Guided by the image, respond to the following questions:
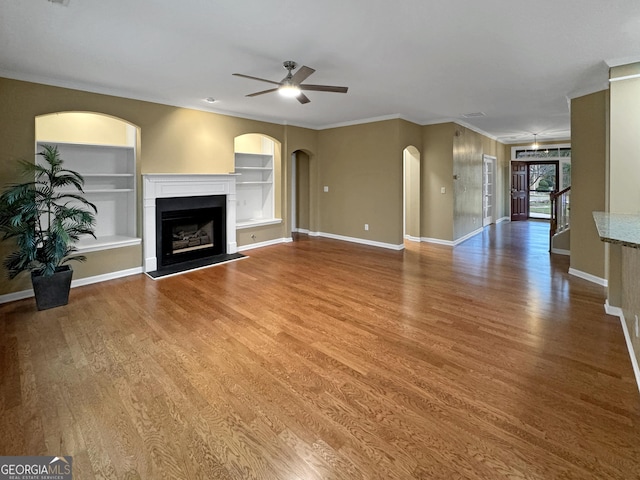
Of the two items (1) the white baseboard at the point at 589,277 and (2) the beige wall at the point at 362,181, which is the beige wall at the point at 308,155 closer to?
(2) the beige wall at the point at 362,181

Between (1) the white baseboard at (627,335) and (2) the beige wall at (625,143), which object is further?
(2) the beige wall at (625,143)

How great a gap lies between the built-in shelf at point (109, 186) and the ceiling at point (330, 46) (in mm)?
915

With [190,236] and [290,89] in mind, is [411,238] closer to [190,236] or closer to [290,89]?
[190,236]

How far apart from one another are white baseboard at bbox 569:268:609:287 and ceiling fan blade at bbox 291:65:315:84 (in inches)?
176

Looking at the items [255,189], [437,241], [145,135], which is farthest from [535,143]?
[145,135]

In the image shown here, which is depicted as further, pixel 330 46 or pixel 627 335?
pixel 330 46

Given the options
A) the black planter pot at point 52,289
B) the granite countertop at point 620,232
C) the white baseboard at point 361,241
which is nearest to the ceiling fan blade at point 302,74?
the granite countertop at point 620,232

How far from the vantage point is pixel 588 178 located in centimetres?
447

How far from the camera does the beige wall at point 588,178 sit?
169 inches

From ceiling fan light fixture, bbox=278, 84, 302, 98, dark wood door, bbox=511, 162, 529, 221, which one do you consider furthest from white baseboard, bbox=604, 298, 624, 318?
dark wood door, bbox=511, 162, 529, 221

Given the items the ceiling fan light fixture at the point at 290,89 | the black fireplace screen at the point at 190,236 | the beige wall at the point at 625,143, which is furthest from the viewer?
the black fireplace screen at the point at 190,236

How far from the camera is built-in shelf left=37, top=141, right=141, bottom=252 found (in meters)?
4.80

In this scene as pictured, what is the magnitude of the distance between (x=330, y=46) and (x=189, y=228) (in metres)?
4.01

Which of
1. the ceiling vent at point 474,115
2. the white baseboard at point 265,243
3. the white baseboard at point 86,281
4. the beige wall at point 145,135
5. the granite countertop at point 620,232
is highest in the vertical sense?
the ceiling vent at point 474,115
